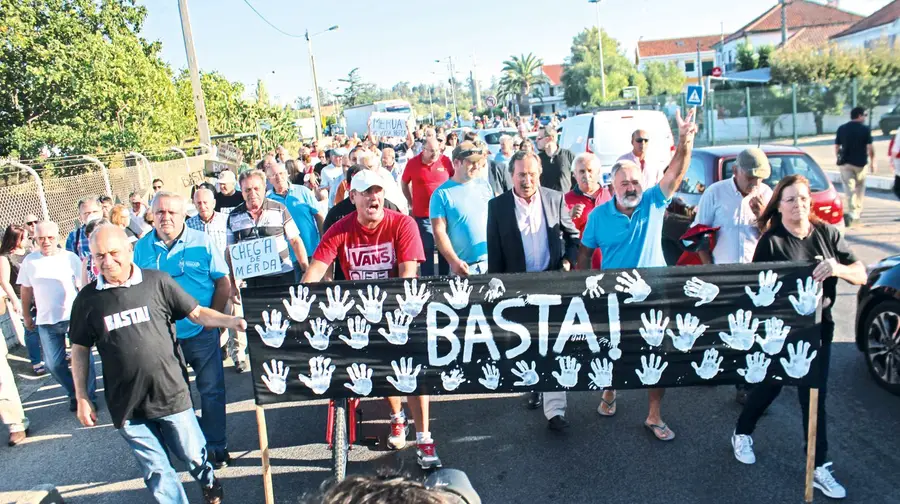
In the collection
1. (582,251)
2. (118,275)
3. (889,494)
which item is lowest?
(889,494)

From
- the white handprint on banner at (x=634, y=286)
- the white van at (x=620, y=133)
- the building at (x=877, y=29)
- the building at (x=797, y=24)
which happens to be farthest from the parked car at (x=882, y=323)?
the building at (x=797, y=24)

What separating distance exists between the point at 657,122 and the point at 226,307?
31.5 ft

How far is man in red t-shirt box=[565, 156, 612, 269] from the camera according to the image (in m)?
5.96

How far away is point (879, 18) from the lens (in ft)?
148

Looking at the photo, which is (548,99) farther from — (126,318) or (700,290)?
(126,318)

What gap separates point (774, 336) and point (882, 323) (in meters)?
1.89

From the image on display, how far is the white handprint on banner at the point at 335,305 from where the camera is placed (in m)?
3.96

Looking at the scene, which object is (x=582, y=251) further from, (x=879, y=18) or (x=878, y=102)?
(x=879, y=18)

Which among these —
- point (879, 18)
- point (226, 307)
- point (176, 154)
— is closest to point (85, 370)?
point (226, 307)

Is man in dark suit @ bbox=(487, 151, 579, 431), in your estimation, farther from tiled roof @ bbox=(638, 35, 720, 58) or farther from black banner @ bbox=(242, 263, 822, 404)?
tiled roof @ bbox=(638, 35, 720, 58)

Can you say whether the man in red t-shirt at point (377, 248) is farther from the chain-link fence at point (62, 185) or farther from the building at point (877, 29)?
the building at point (877, 29)

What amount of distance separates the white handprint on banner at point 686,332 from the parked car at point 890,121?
77.4ft

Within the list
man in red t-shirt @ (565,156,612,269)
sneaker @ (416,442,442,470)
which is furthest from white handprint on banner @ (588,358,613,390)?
man in red t-shirt @ (565,156,612,269)

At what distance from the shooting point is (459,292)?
3.93 meters
